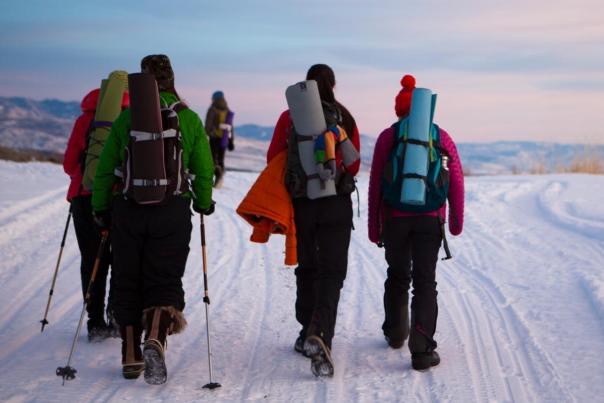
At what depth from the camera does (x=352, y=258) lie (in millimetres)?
10750

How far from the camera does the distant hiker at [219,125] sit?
1706 centimetres

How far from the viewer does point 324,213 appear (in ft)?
19.4

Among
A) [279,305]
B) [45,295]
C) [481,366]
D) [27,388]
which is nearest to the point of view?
[27,388]

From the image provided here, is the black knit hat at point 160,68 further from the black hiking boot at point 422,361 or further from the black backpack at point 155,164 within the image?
the black hiking boot at point 422,361

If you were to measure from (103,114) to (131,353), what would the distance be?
1984 millimetres

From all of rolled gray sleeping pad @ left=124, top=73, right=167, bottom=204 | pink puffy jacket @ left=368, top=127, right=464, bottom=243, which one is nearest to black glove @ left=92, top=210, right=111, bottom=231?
rolled gray sleeping pad @ left=124, top=73, right=167, bottom=204

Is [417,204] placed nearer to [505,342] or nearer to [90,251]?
[505,342]

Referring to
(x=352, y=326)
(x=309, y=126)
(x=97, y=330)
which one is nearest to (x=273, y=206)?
(x=309, y=126)

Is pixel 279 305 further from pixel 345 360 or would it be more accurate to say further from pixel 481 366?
pixel 481 366

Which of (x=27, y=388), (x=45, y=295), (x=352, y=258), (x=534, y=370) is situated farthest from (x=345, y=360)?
(x=352, y=258)

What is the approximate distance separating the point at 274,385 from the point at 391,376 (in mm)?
856

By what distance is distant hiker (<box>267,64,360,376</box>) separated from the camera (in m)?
5.84

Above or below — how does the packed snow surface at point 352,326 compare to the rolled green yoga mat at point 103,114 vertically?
below

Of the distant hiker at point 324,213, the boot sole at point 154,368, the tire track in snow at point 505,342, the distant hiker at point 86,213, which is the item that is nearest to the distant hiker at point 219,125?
the tire track in snow at point 505,342
